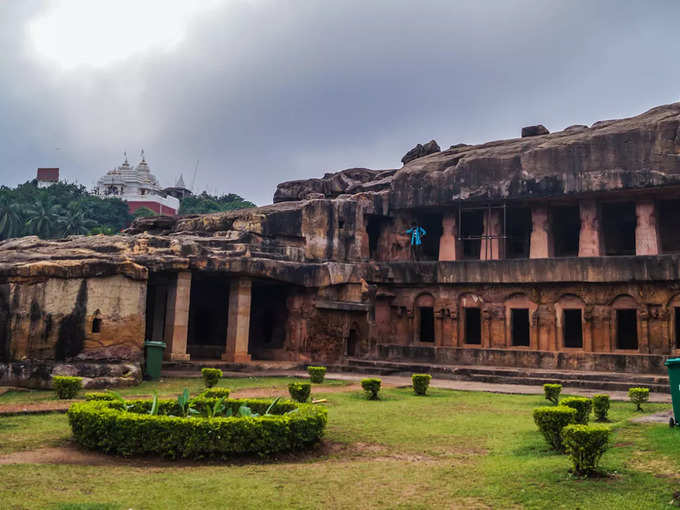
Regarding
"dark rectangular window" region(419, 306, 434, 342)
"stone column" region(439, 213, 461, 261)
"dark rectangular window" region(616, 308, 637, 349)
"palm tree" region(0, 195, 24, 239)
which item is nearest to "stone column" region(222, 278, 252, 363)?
"dark rectangular window" region(419, 306, 434, 342)

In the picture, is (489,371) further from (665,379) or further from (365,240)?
(365,240)

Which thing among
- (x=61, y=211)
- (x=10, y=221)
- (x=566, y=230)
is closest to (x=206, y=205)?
(x=61, y=211)

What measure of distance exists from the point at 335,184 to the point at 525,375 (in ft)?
55.2

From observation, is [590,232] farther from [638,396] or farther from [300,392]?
[300,392]

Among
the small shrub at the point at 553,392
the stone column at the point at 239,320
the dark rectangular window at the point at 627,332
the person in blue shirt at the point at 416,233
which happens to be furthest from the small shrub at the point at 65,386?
the dark rectangular window at the point at 627,332

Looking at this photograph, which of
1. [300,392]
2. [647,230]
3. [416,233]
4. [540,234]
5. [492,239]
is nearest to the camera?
[300,392]

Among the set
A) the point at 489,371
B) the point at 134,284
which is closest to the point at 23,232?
the point at 134,284

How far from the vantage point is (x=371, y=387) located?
16125mm

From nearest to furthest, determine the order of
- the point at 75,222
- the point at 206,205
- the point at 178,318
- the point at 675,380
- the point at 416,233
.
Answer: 1. the point at 675,380
2. the point at 178,318
3. the point at 416,233
4. the point at 75,222
5. the point at 206,205

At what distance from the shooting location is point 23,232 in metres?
57.3

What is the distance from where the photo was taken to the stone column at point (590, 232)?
26.8 metres

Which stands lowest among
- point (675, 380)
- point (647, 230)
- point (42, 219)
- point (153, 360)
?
point (153, 360)

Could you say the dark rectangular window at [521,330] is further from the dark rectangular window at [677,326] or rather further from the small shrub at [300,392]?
the small shrub at [300,392]

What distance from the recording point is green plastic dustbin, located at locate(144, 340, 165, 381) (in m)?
19.3
